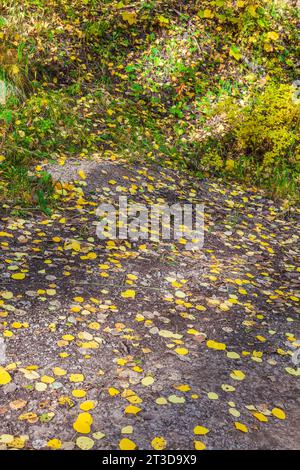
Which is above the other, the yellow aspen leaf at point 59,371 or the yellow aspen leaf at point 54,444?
the yellow aspen leaf at point 59,371

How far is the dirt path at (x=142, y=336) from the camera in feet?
8.31

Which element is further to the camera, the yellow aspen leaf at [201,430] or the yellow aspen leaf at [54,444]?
the yellow aspen leaf at [201,430]

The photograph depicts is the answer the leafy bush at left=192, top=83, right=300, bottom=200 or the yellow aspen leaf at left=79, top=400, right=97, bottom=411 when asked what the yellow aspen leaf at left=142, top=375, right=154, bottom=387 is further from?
the leafy bush at left=192, top=83, right=300, bottom=200

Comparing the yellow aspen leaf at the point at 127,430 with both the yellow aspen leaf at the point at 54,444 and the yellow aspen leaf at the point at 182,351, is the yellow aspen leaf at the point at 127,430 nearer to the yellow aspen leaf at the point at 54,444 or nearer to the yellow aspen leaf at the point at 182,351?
the yellow aspen leaf at the point at 54,444

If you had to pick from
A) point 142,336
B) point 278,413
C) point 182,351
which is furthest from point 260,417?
point 142,336

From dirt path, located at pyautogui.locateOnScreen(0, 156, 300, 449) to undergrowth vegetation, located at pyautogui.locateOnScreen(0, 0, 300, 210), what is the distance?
4.34 feet

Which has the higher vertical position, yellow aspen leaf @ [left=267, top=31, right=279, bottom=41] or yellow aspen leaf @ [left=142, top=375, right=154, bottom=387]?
yellow aspen leaf @ [left=267, top=31, right=279, bottom=41]

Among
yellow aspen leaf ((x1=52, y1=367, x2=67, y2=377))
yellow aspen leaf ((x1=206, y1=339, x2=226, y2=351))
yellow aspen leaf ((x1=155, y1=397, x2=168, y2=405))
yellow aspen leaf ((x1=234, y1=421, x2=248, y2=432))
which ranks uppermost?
yellow aspen leaf ((x1=52, y1=367, x2=67, y2=377))

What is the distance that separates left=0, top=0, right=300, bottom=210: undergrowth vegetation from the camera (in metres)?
6.43

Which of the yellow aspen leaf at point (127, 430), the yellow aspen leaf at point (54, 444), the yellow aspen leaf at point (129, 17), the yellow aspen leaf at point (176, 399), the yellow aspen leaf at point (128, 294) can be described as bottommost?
the yellow aspen leaf at point (176, 399)

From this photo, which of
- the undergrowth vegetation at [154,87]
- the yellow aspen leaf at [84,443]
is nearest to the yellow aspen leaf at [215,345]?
the yellow aspen leaf at [84,443]

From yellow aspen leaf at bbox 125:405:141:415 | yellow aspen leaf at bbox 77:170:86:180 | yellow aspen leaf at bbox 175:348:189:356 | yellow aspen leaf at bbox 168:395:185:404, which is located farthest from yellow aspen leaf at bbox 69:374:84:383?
yellow aspen leaf at bbox 77:170:86:180

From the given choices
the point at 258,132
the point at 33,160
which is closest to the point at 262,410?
the point at 33,160

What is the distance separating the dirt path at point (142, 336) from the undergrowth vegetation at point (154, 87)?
1.32 meters
